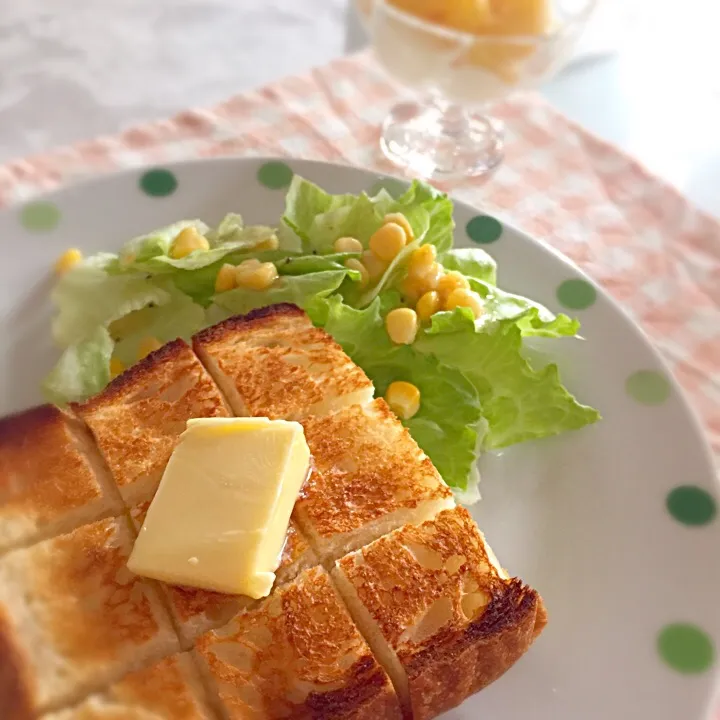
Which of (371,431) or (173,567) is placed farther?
(371,431)

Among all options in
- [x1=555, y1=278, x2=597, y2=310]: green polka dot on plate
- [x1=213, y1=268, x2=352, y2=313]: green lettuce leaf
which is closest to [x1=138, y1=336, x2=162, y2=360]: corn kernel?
[x1=213, y1=268, x2=352, y2=313]: green lettuce leaf

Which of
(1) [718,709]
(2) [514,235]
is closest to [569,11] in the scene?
(2) [514,235]

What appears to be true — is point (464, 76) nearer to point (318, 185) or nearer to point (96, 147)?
point (318, 185)

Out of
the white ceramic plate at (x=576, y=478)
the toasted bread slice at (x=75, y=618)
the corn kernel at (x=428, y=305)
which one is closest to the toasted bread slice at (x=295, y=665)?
the toasted bread slice at (x=75, y=618)

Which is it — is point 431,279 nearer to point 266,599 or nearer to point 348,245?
point 348,245

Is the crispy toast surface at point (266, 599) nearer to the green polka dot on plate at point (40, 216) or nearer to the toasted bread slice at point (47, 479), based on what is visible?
the toasted bread slice at point (47, 479)

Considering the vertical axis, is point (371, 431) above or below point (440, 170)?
above

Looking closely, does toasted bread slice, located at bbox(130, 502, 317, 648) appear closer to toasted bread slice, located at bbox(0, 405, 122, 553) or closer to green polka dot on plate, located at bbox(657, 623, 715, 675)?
toasted bread slice, located at bbox(0, 405, 122, 553)
